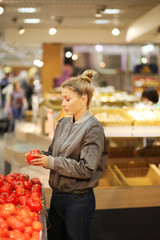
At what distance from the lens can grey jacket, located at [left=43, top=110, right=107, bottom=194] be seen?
2.28m

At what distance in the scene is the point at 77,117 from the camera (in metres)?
2.45

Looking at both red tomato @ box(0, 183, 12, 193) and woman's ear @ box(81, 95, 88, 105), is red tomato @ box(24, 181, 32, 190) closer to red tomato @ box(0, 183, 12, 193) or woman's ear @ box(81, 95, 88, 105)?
red tomato @ box(0, 183, 12, 193)

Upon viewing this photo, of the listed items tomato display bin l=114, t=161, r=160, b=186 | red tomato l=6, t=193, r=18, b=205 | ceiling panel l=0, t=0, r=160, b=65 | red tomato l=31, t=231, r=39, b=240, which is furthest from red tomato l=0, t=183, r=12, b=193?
ceiling panel l=0, t=0, r=160, b=65

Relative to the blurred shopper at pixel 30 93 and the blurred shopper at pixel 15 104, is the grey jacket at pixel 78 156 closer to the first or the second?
the blurred shopper at pixel 15 104

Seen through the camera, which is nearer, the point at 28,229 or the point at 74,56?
the point at 28,229

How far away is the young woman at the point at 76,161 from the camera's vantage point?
229 centimetres

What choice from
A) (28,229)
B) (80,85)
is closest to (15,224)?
(28,229)

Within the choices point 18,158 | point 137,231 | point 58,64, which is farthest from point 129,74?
point 137,231

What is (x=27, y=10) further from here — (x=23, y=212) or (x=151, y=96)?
(x=23, y=212)

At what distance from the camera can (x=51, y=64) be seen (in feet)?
43.9

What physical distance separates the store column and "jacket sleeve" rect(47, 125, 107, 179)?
11.2m

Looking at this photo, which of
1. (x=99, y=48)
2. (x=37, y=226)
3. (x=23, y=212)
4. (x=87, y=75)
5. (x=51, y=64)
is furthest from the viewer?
(x=99, y=48)

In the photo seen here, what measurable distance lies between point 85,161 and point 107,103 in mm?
4747

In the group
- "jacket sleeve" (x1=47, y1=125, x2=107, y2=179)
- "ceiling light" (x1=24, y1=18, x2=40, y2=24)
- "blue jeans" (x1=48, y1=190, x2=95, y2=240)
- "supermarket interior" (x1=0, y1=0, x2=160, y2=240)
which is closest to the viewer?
"jacket sleeve" (x1=47, y1=125, x2=107, y2=179)
